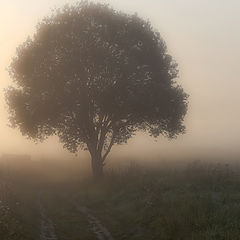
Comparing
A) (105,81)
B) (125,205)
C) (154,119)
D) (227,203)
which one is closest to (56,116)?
(105,81)

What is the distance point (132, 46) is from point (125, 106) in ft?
21.3

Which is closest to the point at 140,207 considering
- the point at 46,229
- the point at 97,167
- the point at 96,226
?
the point at 96,226

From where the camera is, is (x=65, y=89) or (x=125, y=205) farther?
(x=65, y=89)

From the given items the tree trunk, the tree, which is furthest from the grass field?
the tree

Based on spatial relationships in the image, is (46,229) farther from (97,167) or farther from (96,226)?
(97,167)

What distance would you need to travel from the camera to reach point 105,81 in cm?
4828

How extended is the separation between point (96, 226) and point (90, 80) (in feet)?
84.0

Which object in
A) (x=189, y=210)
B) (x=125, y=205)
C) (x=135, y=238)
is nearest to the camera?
(x=135, y=238)

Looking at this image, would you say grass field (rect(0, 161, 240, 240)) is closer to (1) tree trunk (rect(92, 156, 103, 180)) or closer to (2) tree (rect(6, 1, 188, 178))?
(1) tree trunk (rect(92, 156, 103, 180))

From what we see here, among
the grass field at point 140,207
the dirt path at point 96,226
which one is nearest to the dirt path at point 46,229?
the grass field at point 140,207

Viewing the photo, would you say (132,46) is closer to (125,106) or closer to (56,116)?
(125,106)

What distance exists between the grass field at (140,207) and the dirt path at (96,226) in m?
0.31

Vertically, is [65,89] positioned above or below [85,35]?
below

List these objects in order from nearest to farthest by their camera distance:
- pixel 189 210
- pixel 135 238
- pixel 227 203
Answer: pixel 135 238
pixel 189 210
pixel 227 203
